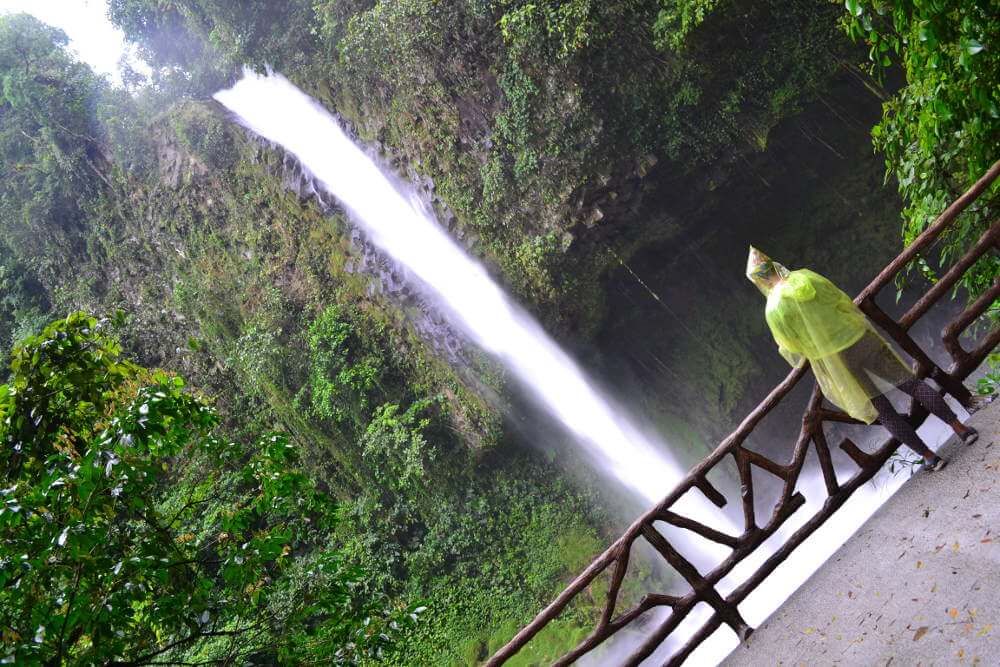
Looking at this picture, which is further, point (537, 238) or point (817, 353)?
point (537, 238)

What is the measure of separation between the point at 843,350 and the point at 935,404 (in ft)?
1.82

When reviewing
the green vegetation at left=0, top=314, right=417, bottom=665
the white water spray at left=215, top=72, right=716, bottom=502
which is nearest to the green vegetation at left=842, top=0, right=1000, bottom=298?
the green vegetation at left=0, top=314, right=417, bottom=665

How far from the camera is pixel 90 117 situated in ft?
59.8

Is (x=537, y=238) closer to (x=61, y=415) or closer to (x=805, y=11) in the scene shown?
(x=805, y=11)

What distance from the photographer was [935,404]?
13.0 ft

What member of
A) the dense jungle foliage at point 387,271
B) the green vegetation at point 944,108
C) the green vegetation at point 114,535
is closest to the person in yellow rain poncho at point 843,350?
the green vegetation at point 944,108

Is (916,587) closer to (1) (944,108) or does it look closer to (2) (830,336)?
(2) (830,336)

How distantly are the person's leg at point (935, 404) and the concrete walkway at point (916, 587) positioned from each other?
0.25ft

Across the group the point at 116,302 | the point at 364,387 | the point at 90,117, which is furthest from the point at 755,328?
the point at 90,117

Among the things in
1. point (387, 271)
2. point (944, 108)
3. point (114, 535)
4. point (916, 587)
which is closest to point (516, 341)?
point (387, 271)

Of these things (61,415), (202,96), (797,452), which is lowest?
(797,452)

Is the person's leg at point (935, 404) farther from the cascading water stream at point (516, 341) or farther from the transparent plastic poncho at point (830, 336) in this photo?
the cascading water stream at point (516, 341)

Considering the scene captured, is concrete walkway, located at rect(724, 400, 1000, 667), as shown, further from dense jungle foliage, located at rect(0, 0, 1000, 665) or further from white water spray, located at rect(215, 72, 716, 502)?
white water spray, located at rect(215, 72, 716, 502)

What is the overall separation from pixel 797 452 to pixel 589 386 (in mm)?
8176
